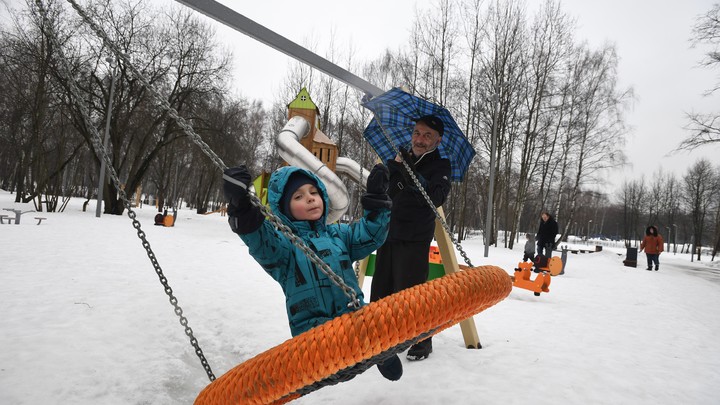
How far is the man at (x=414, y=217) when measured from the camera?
8.98ft

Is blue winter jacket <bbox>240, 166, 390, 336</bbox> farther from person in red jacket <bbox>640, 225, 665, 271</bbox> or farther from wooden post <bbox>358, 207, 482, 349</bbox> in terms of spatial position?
person in red jacket <bbox>640, 225, 665, 271</bbox>

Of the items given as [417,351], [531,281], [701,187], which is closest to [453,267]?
[417,351]

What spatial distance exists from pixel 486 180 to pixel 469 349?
19467 millimetres

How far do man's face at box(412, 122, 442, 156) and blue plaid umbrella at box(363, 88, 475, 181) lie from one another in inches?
7.5

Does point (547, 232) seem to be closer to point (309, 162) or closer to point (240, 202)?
point (309, 162)

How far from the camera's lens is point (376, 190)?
186 centimetres

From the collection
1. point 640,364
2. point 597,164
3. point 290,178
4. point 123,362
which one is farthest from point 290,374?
point 597,164

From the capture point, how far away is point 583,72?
20.2 meters

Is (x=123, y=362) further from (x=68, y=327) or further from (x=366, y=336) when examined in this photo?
(x=366, y=336)

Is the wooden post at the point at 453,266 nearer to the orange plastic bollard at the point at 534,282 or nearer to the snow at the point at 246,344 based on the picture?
the snow at the point at 246,344

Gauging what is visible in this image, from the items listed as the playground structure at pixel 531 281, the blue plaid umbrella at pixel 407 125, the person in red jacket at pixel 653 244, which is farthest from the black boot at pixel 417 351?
the person in red jacket at pixel 653 244

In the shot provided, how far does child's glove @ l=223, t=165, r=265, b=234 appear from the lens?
4.18 feet

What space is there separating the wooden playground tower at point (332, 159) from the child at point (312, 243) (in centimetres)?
139

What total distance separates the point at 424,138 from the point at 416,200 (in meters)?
0.48
